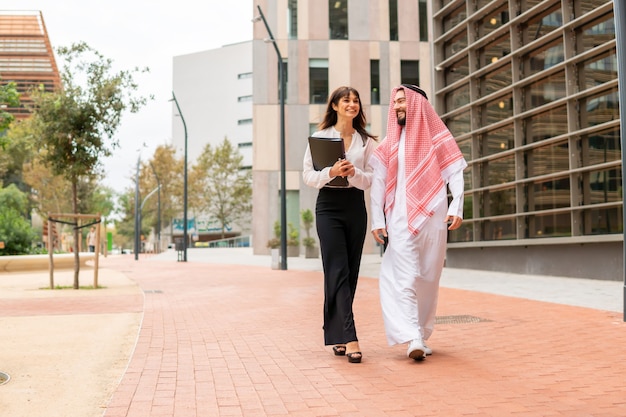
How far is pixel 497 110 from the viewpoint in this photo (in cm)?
1653

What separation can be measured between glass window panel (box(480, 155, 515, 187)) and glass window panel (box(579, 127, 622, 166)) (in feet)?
8.51

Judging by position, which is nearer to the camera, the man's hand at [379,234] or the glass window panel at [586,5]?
the man's hand at [379,234]

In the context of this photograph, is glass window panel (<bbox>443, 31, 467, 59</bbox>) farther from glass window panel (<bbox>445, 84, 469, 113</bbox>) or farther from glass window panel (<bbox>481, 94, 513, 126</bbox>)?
glass window panel (<bbox>481, 94, 513, 126</bbox>)

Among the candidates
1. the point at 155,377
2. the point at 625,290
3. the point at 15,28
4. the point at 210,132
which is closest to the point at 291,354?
the point at 155,377

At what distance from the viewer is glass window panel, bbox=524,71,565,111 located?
14.0 metres

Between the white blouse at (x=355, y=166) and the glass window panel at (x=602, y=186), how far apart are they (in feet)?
26.8

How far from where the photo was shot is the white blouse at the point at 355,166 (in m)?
5.26

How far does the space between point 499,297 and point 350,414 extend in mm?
7017

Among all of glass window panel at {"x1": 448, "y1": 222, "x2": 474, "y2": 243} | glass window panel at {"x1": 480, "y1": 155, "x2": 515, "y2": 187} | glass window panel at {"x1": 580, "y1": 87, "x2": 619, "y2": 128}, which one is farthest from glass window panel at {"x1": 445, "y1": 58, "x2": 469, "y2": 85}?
glass window panel at {"x1": 580, "y1": 87, "x2": 619, "y2": 128}

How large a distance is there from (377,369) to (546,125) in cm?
1088

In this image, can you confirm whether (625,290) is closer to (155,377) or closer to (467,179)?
(155,377)

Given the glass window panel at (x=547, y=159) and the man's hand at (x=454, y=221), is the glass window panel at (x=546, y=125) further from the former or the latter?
the man's hand at (x=454, y=221)

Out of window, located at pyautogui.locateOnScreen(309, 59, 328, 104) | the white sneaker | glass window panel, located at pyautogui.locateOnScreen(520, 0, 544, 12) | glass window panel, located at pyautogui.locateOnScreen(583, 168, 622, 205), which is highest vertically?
window, located at pyautogui.locateOnScreen(309, 59, 328, 104)

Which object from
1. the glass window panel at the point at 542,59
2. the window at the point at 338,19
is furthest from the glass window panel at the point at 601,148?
the window at the point at 338,19
